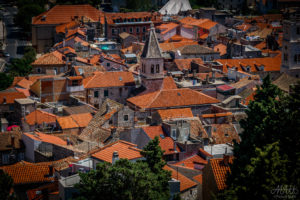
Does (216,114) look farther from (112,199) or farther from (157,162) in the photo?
(112,199)

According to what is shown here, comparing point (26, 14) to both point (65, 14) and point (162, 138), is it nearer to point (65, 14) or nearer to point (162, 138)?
point (65, 14)

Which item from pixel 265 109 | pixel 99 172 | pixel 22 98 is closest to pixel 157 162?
pixel 99 172

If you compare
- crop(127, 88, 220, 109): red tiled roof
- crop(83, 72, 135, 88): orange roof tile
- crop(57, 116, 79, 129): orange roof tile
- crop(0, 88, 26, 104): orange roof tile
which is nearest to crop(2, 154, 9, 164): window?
crop(57, 116, 79, 129): orange roof tile

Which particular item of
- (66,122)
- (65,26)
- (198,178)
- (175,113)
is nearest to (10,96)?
(66,122)

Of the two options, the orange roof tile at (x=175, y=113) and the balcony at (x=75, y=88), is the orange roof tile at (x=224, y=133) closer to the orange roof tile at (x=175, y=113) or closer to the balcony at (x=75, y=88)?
the orange roof tile at (x=175, y=113)

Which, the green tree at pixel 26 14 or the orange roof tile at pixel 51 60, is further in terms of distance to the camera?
→ the green tree at pixel 26 14

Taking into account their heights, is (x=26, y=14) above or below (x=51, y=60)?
above

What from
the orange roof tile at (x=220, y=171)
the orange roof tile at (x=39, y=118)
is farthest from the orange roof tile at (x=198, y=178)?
the orange roof tile at (x=39, y=118)
